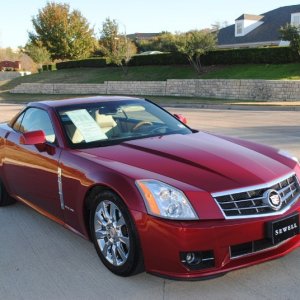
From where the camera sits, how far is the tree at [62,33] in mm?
49994

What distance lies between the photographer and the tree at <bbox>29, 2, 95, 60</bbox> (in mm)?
49994

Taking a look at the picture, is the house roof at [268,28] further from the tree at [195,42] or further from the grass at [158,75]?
the tree at [195,42]

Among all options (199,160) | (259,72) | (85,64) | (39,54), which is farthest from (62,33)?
(199,160)

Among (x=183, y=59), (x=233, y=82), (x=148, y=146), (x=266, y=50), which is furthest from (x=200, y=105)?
(x=148, y=146)

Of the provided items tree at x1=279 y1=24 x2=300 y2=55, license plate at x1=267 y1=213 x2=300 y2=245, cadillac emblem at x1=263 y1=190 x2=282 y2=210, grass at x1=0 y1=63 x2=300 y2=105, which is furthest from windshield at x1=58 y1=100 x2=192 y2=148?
tree at x1=279 y1=24 x2=300 y2=55

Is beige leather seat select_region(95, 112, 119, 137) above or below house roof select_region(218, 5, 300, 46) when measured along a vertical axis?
below

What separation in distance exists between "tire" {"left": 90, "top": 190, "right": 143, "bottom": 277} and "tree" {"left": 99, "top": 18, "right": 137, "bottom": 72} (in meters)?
32.4

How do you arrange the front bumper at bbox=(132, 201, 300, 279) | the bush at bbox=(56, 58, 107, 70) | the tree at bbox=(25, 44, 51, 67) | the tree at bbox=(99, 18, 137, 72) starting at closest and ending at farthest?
the front bumper at bbox=(132, 201, 300, 279) → the tree at bbox=(99, 18, 137, 72) → the bush at bbox=(56, 58, 107, 70) → the tree at bbox=(25, 44, 51, 67)

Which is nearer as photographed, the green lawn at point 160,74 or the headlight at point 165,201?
the headlight at point 165,201

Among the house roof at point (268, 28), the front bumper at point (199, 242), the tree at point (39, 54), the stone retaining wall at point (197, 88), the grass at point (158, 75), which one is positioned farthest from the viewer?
the house roof at point (268, 28)

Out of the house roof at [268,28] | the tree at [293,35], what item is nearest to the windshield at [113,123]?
the tree at [293,35]

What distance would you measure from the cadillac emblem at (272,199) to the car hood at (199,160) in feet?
0.36

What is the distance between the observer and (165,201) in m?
3.37

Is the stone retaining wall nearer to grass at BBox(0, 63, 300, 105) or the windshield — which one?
grass at BBox(0, 63, 300, 105)
